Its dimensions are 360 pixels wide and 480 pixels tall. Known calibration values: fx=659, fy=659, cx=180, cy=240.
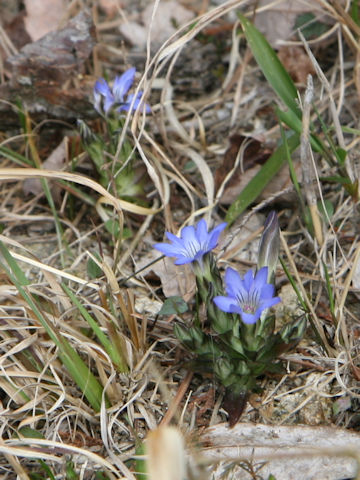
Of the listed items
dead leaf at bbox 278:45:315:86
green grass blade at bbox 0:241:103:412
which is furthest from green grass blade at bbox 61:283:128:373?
dead leaf at bbox 278:45:315:86

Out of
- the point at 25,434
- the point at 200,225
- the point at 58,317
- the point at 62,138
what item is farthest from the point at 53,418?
the point at 62,138

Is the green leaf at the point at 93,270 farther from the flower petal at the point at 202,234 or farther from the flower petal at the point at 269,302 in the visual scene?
the flower petal at the point at 269,302

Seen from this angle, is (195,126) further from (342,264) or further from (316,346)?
(316,346)

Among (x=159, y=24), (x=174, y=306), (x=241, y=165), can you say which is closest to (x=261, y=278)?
(x=174, y=306)

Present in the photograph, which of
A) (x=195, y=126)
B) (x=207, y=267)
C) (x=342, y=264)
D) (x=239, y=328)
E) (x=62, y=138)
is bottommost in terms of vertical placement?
(x=342, y=264)

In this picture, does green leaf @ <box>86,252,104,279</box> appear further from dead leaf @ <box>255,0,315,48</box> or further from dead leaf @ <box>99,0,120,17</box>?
dead leaf @ <box>99,0,120,17</box>

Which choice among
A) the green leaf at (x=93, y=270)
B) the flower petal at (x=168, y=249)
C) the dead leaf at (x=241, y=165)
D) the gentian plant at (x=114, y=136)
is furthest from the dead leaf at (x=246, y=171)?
the flower petal at (x=168, y=249)
